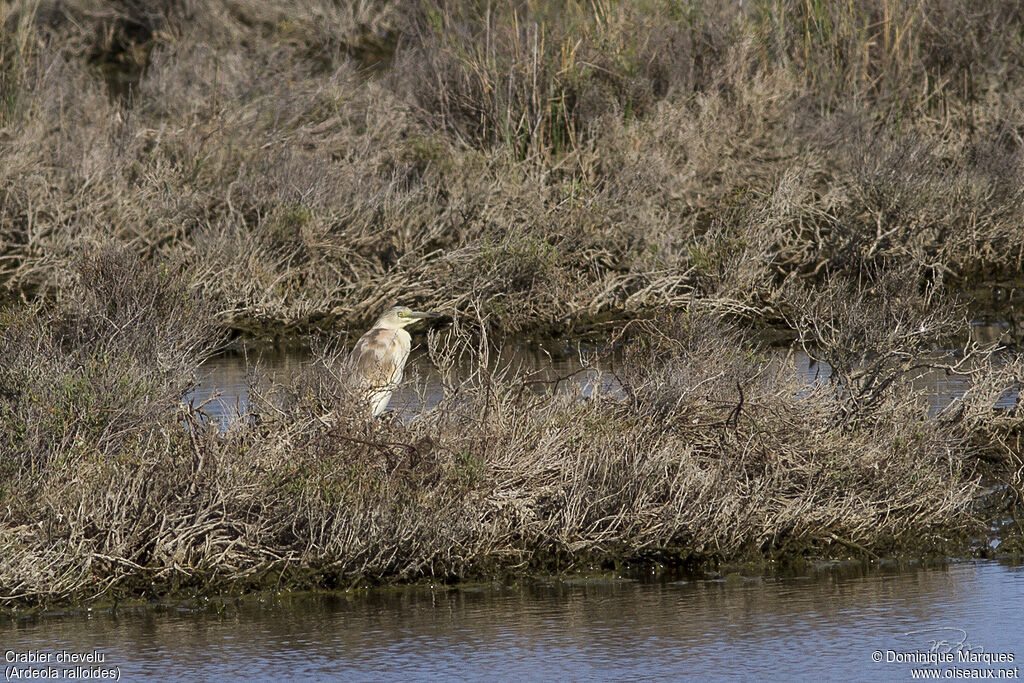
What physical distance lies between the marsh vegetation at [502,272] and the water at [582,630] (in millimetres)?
199

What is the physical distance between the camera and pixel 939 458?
7301mm

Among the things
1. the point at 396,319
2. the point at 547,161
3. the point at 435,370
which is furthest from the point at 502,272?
the point at 396,319

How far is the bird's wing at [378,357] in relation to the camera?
8.35 meters

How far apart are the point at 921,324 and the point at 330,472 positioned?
298 cm

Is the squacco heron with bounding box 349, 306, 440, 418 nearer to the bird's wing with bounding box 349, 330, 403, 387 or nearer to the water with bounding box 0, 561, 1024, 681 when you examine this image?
the bird's wing with bounding box 349, 330, 403, 387

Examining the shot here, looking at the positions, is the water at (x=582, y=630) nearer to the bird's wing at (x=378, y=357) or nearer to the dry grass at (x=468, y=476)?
the dry grass at (x=468, y=476)

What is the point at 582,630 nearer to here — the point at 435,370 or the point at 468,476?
the point at 468,476

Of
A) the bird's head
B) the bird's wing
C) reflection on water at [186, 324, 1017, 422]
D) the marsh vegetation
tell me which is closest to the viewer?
the marsh vegetation

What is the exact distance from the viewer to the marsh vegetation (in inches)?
258

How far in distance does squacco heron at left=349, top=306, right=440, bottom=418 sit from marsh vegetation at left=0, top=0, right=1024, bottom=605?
1.02 ft

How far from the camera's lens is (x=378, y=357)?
861 centimetres

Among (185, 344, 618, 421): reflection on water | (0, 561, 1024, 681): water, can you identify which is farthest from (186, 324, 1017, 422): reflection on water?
(0, 561, 1024, 681): water

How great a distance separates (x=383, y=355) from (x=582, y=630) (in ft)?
10.0

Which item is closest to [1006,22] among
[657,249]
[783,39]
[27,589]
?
[783,39]
